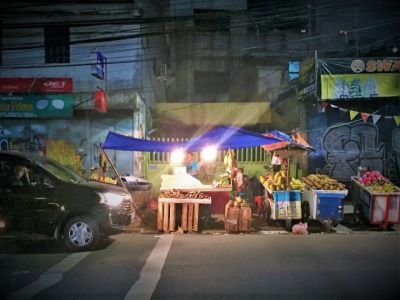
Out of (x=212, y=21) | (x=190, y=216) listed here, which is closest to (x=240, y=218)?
(x=190, y=216)

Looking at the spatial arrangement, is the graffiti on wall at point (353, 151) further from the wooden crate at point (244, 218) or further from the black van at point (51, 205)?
the black van at point (51, 205)

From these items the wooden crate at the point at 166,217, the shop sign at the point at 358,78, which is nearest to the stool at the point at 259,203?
the wooden crate at the point at 166,217

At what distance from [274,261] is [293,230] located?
3.21 m

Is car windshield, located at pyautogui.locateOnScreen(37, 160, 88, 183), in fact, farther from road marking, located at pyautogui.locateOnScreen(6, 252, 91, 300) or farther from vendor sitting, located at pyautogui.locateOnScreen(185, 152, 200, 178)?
vendor sitting, located at pyautogui.locateOnScreen(185, 152, 200, 178)

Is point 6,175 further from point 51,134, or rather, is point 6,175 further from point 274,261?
point 51,134

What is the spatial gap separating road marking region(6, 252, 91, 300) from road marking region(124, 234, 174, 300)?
1.24 meters

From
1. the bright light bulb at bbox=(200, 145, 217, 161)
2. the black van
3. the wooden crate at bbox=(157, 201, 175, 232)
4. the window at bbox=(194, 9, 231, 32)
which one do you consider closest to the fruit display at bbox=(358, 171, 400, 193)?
the bright light bulb at bbox=(200, 145, 217, 161)

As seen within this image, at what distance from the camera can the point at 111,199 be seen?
9125 mm

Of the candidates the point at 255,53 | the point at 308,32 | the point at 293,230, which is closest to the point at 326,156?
the point at 293,230

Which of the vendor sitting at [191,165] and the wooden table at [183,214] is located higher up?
the vendor sitting at [191,165]

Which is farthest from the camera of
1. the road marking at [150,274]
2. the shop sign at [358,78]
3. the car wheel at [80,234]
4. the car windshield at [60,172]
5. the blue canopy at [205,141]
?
the shop sign at [358,78]

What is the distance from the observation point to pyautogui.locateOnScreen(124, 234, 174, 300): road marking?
6.07 m

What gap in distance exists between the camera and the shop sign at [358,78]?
16.1m

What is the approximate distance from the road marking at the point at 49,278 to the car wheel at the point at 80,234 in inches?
9.1
